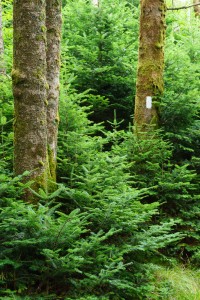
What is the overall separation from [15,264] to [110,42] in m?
6.01

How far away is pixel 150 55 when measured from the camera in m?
7.22

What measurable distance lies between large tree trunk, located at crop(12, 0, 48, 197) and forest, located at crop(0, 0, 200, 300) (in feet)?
0.04

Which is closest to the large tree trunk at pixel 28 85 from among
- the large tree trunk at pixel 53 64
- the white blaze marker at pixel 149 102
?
the large tree trunk at pixel 53 64

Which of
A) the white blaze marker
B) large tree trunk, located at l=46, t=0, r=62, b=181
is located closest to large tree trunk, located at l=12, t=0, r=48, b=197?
large tree trunk, located at l=46, t=0, r=62, b=181

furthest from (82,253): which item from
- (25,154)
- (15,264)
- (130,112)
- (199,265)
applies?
(130,112)

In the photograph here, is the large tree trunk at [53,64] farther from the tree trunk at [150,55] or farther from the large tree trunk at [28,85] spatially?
the tree trunk at [150,55]

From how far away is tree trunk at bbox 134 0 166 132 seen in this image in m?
7.09

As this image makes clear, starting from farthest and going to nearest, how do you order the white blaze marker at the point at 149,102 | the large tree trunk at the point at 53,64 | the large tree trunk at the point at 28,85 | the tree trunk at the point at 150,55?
the tree trunk at the point at 150,55
the white blaze marker at the point at 149,102
the large tree trunk at the point at 53,64
the large tree trunk at the point at 28,85

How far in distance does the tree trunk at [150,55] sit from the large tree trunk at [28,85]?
331 centimetres

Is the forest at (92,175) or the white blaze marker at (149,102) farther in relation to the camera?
the white blaze marker at (149,102)

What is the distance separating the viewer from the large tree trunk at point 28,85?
400 centimetres

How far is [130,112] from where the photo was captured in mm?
8234

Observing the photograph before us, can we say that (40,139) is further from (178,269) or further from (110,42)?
(110,42)

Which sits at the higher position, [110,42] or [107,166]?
[110,42]
